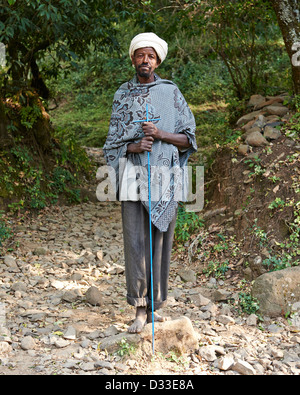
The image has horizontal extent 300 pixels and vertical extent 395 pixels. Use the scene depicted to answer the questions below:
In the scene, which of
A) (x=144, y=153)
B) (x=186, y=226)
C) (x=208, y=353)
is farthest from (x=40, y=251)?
(x=208, y=353)

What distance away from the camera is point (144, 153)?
10.8 ft

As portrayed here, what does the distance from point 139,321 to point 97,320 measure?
0.70 m

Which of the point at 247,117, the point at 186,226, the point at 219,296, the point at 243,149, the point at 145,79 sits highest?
the point at 247,117

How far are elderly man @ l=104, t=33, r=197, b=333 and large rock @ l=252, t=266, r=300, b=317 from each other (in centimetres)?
115

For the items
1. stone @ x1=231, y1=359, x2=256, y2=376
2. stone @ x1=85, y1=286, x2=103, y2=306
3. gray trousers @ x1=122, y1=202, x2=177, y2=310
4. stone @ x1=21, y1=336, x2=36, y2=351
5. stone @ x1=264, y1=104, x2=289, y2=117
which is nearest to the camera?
stone @ x1=231, y1=359, x2=256, y2=376

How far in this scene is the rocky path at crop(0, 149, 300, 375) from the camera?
3.18 m

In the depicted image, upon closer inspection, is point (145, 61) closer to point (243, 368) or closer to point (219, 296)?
point (243, 368)

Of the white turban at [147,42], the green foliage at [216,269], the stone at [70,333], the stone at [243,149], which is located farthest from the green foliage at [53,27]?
the green foliage at [216,269]

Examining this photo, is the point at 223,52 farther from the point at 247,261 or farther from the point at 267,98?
the point at 247,261

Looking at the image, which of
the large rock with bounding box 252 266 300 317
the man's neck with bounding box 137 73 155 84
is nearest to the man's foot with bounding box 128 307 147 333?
the large rock with bounding box 252 266 300 317

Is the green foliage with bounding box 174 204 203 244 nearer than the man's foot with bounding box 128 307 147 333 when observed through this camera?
No

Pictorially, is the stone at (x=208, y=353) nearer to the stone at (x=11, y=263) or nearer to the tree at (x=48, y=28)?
the stone at (x=11, y=263)

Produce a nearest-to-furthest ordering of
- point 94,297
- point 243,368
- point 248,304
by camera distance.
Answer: point 243,368, point 248,304, point 94,297

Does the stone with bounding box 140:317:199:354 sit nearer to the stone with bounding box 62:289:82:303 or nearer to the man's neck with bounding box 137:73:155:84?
the stone with bounding box 62:289:82:303
